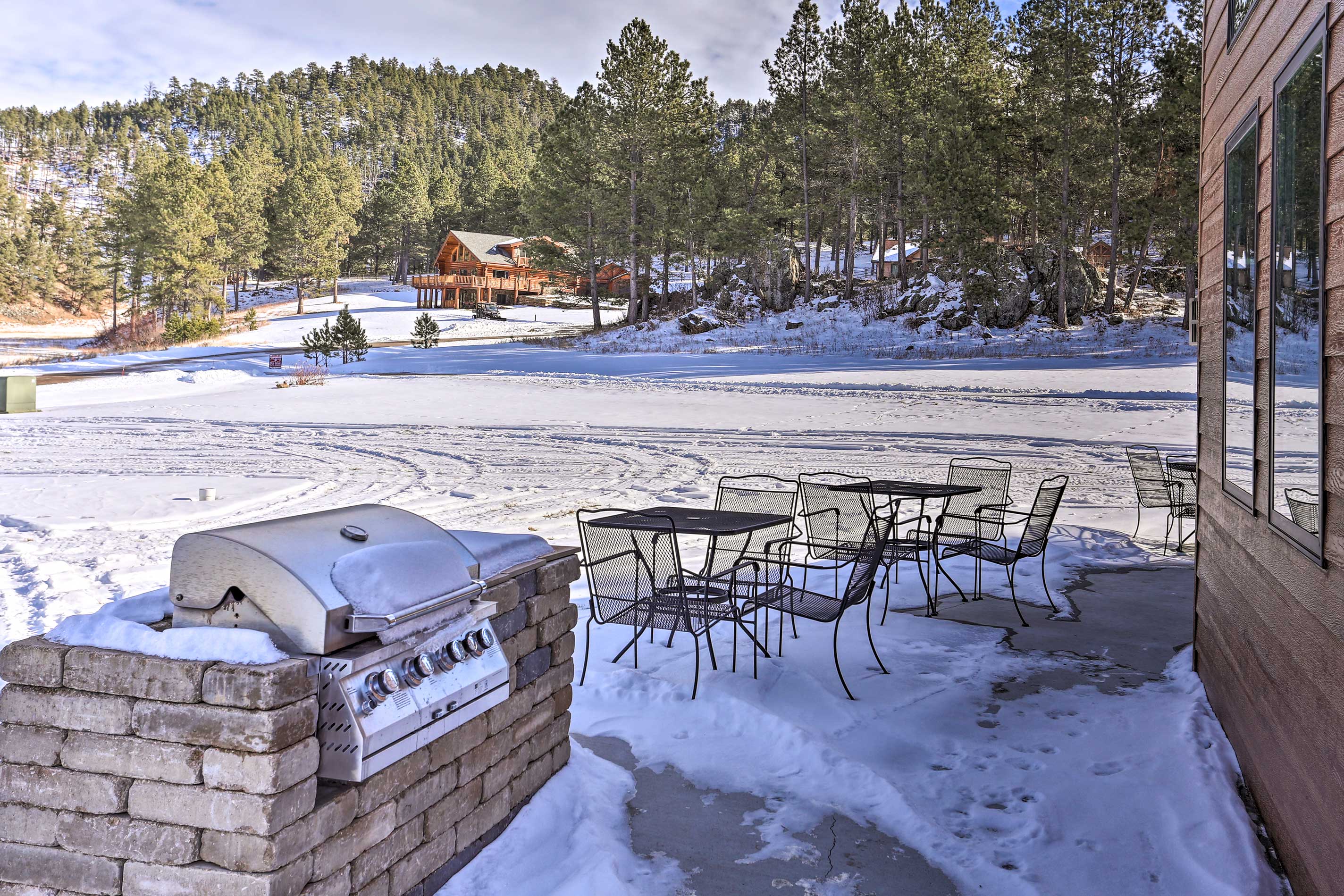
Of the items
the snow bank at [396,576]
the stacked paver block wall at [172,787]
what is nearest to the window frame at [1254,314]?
the snow bank at [396,576]

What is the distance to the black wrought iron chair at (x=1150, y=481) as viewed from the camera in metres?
7.96

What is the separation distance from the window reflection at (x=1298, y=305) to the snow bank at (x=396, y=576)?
232cm

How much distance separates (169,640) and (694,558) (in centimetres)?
522

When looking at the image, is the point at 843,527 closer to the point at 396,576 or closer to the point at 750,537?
the point at 750,537

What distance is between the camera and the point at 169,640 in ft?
6.73

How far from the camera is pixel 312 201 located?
2170 inches

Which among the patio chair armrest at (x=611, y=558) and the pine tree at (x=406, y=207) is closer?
the patio chair armrest at (x=611, y=558)

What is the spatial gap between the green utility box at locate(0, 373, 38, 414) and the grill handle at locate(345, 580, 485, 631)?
18815mm

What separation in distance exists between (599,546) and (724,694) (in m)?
0.98

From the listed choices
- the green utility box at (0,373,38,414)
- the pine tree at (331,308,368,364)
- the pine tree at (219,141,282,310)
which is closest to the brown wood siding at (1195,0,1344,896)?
the green utility box at (0,373,38,414)

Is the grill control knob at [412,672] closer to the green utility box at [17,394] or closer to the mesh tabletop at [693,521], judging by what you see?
the mesh tabletop at [693,521]

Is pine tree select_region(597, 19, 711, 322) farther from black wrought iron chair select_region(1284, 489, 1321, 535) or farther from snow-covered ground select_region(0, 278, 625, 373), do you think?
black wrought iron chair select_region(1284, 489, 1321, 535)

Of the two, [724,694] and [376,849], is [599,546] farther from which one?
[376,849]

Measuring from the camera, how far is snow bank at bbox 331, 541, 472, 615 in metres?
2.22
